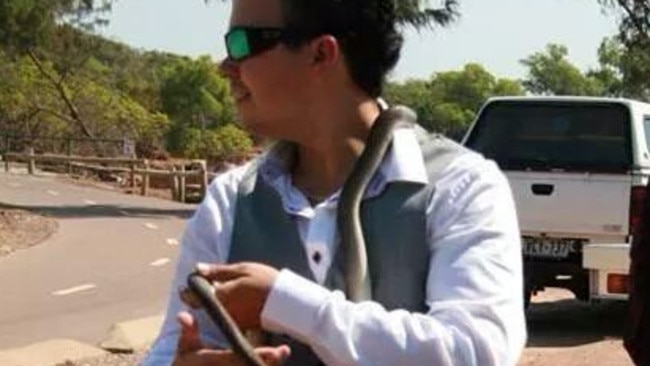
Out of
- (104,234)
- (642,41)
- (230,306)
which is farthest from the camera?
(642,41)

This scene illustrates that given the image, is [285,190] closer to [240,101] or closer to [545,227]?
[240,101]

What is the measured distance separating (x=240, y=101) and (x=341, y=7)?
9.5 inches

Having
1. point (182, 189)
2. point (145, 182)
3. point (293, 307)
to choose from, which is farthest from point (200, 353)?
point (145, 182)

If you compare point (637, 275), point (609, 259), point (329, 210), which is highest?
point (329, 210)

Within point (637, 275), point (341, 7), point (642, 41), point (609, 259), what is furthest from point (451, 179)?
point (642, 41)

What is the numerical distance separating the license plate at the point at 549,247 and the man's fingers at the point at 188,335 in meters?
8.98

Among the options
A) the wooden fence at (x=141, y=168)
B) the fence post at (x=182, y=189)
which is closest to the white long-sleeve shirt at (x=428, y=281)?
the wooden fence at (x=141, y=168)

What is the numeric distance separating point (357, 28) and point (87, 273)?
14347mm

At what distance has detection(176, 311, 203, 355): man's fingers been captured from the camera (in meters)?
2.03

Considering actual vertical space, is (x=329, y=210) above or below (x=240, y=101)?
below

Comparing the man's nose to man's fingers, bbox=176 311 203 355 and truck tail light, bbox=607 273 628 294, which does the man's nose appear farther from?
truck tail light, bbox=607 273 628 294

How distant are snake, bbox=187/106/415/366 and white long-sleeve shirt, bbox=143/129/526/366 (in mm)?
23

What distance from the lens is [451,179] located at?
2191 millimetres

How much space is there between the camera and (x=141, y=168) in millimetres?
40031
